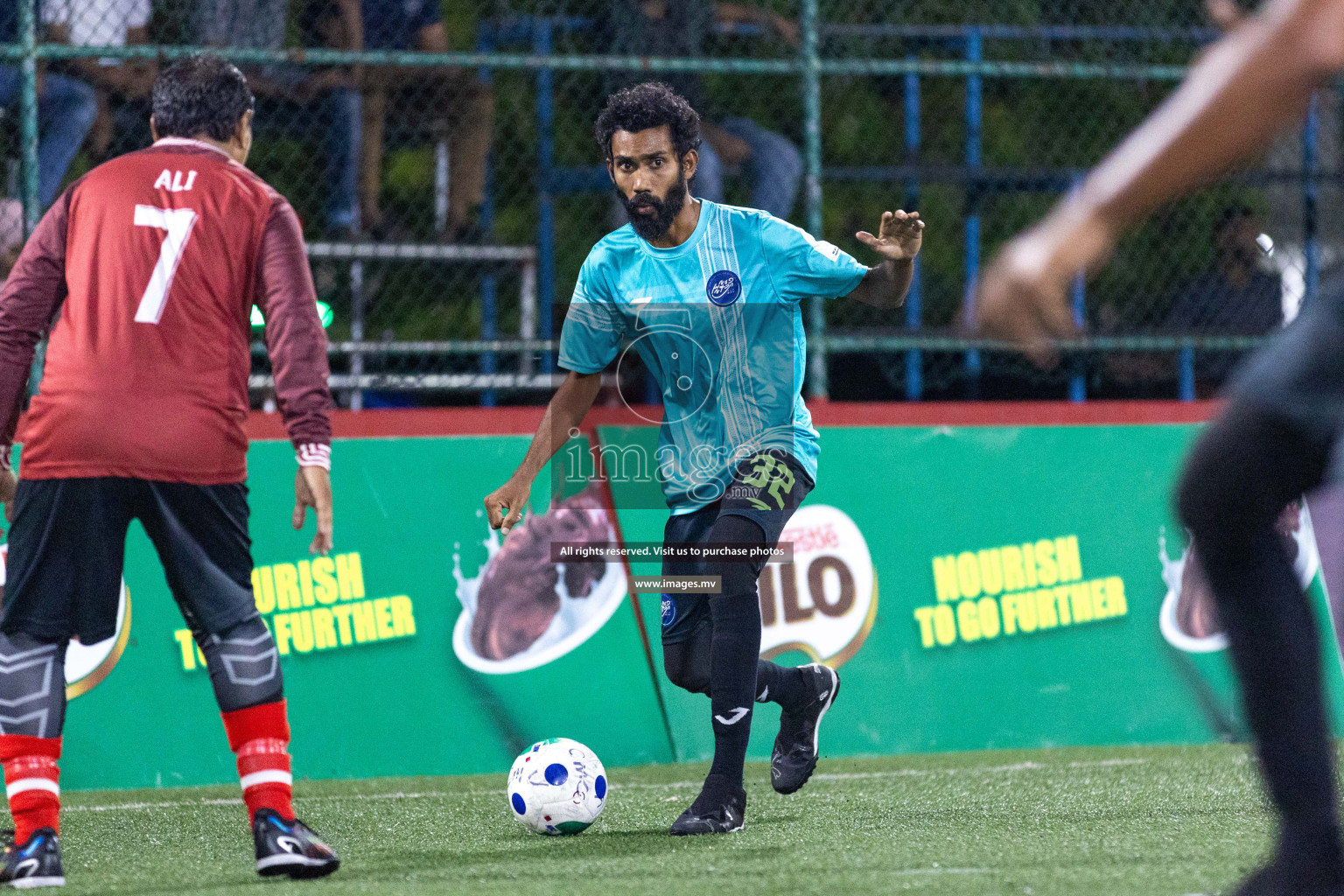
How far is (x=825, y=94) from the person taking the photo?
11195mm

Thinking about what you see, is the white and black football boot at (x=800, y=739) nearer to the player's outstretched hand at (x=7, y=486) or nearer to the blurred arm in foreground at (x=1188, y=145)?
the player's outstretched hand at (x=7, y=486)

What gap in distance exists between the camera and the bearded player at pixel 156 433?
3936 millimetres

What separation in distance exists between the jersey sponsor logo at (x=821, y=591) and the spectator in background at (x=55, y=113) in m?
3.58

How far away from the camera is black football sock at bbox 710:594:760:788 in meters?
4.81

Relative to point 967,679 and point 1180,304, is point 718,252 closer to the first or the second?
point 967,679

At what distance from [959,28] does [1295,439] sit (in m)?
7.31

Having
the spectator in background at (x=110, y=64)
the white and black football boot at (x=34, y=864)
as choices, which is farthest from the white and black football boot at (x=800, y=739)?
the spectator in background at (x=110, y=64)

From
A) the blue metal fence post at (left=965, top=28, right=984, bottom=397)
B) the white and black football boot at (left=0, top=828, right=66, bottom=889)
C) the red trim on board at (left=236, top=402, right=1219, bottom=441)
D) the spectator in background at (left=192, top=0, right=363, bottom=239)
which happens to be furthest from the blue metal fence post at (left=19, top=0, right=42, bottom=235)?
the blue metal fence post at (left=965, top=28, right=984, bottom=397)

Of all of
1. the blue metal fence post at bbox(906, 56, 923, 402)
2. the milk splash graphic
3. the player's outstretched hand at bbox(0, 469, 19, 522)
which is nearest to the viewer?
the player's outstretched hand at bbox(0, 469, 19, 522)

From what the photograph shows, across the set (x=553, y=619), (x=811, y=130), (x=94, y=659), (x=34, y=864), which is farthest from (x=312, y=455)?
(x=811, y=130)

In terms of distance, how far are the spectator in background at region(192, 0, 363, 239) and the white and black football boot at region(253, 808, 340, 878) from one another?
15.1 feet

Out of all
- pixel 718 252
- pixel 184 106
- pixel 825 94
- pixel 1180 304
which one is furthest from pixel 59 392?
pixel 825 94

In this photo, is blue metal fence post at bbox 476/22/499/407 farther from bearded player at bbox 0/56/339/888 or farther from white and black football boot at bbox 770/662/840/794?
bearded player at bbox 0/56/339/888

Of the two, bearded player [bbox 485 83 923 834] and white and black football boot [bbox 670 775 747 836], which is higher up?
bearded player [bbox 485 83 923 834]
